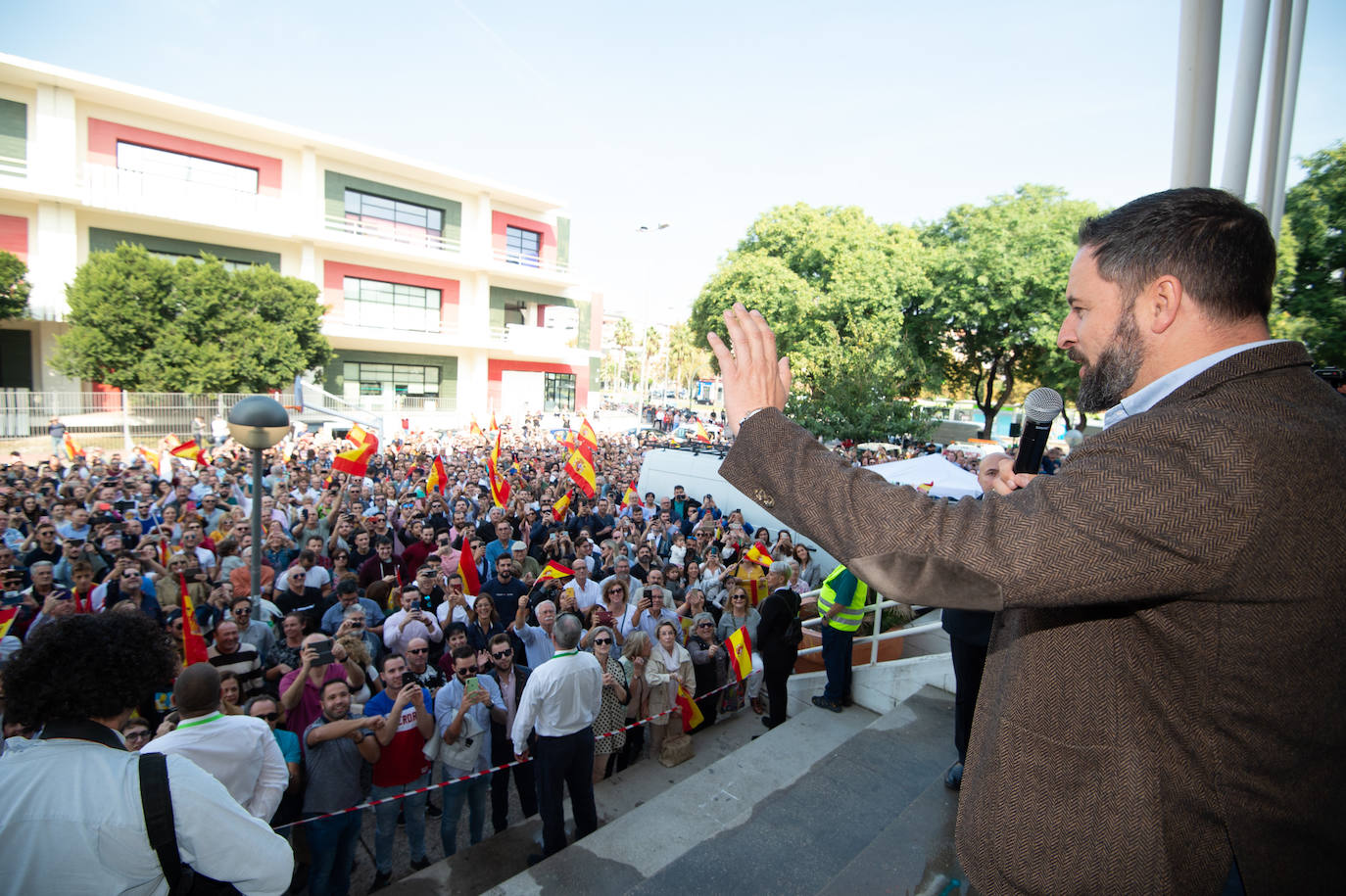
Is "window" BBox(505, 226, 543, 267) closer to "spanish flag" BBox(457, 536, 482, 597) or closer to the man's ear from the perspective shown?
"spanish flag" BBox(457, 536, 482, 597)

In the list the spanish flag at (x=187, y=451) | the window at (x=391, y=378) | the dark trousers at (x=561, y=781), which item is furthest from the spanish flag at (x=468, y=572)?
the window at (x=391, y=378)

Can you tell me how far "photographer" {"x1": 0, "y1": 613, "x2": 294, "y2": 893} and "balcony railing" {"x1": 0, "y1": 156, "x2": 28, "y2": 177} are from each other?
94.7 feet

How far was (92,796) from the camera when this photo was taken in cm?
180

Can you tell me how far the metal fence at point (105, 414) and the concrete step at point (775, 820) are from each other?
59.9ft

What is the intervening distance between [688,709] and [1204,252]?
6.65 meters

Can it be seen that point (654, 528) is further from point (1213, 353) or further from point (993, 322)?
point (993, 322)

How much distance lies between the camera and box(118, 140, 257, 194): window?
2439 centimetres

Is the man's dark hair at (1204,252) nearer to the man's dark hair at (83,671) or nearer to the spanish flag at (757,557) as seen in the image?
the man's dark hair at (83,671)

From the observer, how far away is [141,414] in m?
19.6

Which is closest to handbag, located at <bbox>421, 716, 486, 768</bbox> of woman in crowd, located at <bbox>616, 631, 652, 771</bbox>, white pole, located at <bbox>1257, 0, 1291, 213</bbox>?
woman in crowd, located at <bbox>616, 631, 652, 771</bbox>

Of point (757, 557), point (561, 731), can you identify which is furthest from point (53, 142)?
point (561, 731)

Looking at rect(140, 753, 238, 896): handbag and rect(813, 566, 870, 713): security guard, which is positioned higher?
rect(140, 753, 238, 896): handbag

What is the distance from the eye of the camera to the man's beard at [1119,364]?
1.07m

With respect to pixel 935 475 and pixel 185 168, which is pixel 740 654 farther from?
pixel 185 168
